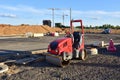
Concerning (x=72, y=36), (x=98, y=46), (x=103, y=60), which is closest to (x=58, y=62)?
(x=72, y=36)

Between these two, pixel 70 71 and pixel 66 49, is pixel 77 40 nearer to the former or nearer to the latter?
pixel 66 49

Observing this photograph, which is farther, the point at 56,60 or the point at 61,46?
the point at 61,46

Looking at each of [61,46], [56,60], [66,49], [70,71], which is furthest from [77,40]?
[70,71]

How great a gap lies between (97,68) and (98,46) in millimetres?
8857

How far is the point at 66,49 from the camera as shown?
12.2m

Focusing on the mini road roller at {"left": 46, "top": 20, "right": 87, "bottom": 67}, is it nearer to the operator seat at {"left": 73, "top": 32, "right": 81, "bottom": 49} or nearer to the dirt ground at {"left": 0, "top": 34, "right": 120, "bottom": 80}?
the operator seat at {"left": 73, "top": 32, "right": 81, "bottom": 49}

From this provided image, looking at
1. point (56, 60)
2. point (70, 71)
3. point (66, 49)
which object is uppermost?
point (66, 49)

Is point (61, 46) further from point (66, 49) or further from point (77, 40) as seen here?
point (77, 40)

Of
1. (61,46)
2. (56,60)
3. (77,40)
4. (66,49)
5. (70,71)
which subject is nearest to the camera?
(70,71)

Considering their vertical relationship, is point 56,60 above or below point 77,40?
below

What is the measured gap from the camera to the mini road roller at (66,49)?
11.9 meters

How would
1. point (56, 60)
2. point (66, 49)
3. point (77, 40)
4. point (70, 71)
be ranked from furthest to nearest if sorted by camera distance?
point (77, 40), point (66, 49), point (56, 60), point (70, 71)

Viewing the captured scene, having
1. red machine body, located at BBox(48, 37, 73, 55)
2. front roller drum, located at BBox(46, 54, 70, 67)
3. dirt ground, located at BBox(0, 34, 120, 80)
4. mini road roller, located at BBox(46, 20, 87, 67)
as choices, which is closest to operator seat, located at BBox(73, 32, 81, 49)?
mini road roller, located at BBox(46, 20, 87, 67)

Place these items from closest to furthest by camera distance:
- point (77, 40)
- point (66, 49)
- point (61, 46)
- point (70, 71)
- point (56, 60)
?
point (70, 71) < point (56, 60) < point (61, 46) < point (66, 49) < point (77, 40)
